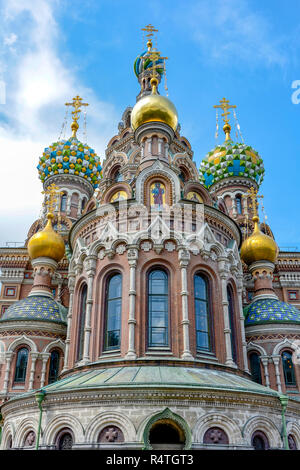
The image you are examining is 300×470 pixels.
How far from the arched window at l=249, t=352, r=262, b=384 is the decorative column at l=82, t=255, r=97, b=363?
6550 millimetres

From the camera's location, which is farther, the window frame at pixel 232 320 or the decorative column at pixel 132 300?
the window frame at pixel 232 320

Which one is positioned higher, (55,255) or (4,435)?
(55,255)

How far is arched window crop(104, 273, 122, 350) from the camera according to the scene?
1341 cm

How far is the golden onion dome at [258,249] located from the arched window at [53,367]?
8764 millimetres

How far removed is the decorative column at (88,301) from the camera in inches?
527

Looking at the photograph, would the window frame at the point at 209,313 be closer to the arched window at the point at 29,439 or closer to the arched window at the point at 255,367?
the arched window at the point at 255,367

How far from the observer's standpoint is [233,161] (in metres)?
29.0

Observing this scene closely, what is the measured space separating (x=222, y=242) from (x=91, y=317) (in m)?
4.97

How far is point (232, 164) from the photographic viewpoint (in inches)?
1139

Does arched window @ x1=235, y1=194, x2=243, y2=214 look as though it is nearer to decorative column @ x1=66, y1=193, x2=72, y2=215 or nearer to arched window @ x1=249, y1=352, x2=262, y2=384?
decorative column @ x1=66, y1=193, x2=72, y2=215

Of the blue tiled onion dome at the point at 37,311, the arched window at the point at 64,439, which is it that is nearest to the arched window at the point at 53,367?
the blue tiled onion dome at the point at 37,311

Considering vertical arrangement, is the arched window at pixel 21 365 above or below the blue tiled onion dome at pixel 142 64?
below
